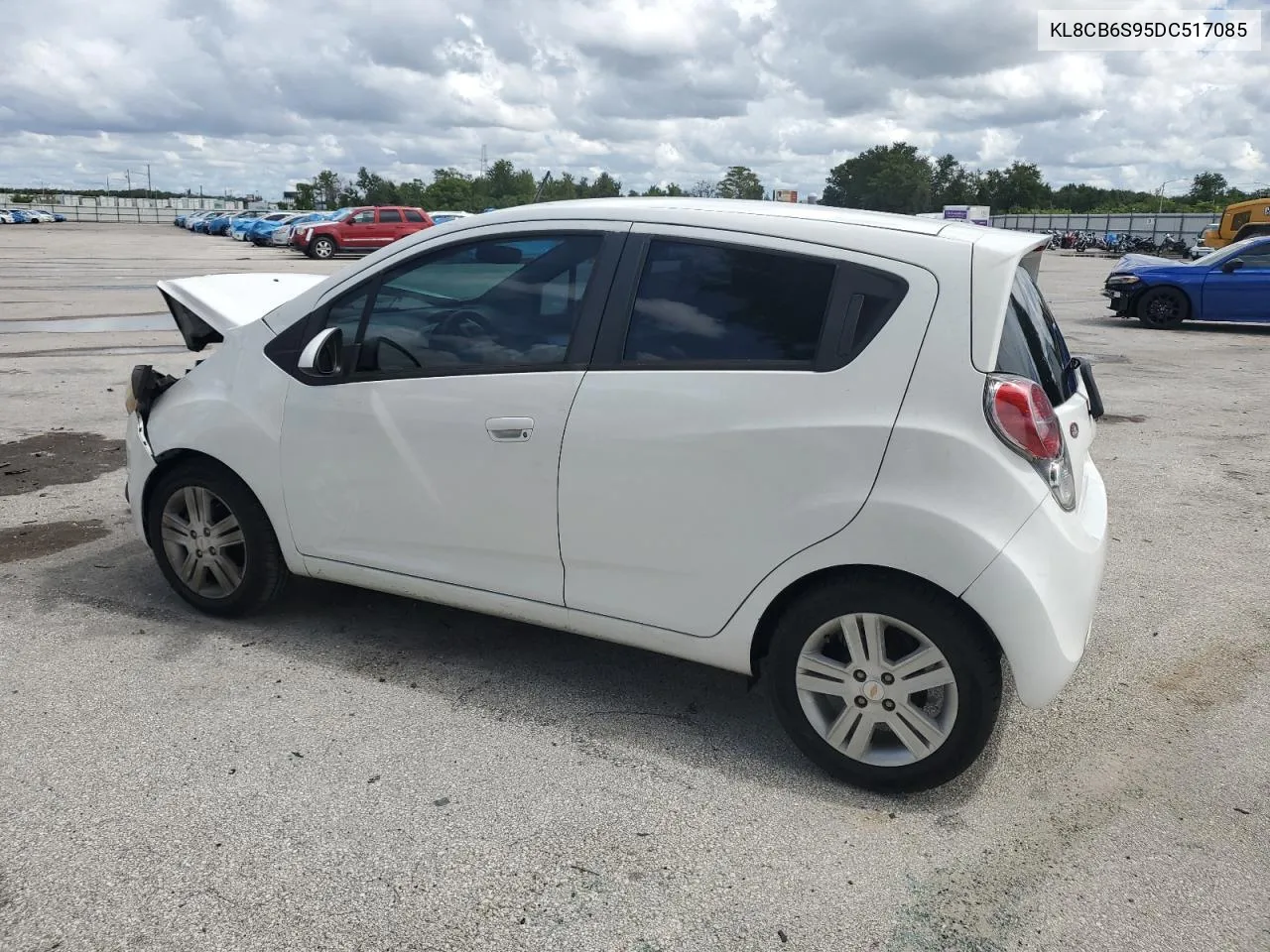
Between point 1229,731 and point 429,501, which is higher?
point 429,501

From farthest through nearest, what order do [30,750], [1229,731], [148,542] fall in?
[148,542] → [1229,731] → [30,750]

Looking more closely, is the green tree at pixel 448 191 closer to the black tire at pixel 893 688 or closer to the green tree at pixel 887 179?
the green tree at pixel 887 179

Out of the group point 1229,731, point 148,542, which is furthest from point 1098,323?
point 148,542

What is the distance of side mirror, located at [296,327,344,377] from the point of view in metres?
3.74

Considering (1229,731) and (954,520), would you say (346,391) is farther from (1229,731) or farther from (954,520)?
(1229,731)

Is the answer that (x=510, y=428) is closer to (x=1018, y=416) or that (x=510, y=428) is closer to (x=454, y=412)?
(x=454, y=412)

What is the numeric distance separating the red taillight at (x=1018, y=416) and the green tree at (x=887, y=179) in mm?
104895

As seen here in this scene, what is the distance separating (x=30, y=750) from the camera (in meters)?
3.27

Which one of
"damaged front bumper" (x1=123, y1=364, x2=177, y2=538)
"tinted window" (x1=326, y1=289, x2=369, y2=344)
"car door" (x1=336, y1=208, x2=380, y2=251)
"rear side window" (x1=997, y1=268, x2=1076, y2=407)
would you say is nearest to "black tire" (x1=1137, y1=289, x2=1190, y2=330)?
"rear side window" (x1=997, y1=268, x2=1076, y2=407)

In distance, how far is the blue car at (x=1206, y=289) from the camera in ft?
52.1

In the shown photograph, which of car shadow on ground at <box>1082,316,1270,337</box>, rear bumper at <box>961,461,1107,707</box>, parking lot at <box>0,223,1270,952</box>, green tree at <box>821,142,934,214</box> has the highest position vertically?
green tree at <box>821,142,934,214</box>

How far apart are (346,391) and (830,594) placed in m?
1.92

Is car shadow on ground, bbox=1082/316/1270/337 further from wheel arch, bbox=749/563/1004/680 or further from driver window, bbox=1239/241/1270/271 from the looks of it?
wheel arch, bbox=749/563/1004/680

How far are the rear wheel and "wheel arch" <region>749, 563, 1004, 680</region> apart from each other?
113ft
